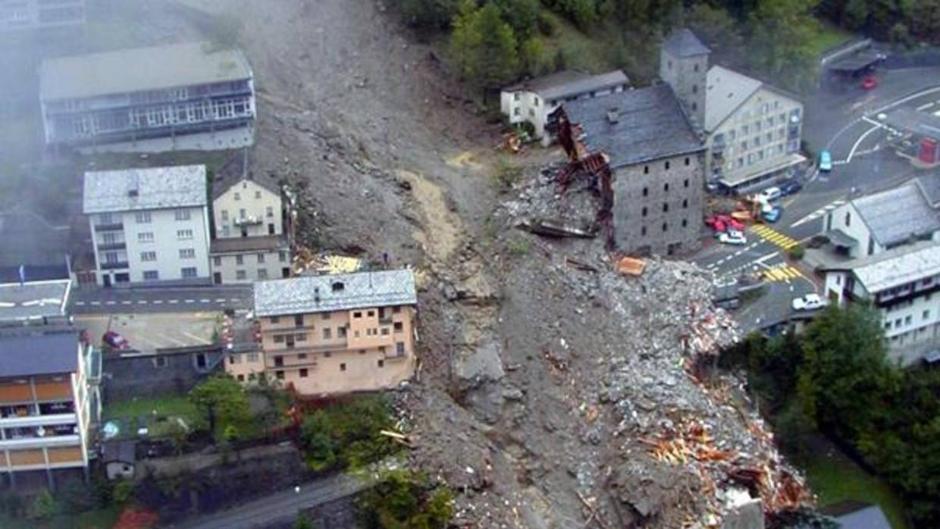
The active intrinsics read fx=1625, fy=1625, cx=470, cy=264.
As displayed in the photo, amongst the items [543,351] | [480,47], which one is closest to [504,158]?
[480,47]

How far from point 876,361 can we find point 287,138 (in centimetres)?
1323

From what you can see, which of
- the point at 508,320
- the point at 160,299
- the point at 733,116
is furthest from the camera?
the point at 733,116

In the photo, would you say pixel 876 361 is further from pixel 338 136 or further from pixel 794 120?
pixel 338 136

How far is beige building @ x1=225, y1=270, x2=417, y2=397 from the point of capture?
1156 inches

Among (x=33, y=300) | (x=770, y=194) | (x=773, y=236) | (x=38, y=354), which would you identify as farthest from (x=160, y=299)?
(x=770, y=194)

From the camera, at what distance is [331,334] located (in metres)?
29.6

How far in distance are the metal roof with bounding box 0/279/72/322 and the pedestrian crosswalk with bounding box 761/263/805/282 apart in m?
14.2

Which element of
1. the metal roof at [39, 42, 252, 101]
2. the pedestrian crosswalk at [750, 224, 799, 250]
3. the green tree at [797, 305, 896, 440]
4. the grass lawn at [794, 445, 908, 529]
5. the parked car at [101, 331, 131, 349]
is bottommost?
the grass lawn at [794, 445, 908, 529]

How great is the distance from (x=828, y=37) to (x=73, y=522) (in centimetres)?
2697

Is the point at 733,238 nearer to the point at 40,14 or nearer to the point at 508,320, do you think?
the point at 508,320

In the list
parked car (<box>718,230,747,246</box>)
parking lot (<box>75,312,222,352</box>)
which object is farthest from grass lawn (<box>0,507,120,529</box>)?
parked car (<box>718,230,747,246</box>)

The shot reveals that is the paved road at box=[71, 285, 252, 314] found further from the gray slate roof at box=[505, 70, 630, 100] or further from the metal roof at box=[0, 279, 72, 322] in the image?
the gray slate roof at box=[505, 70, 630, 100]

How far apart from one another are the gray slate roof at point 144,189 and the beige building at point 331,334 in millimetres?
2809

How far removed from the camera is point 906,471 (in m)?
30.4
